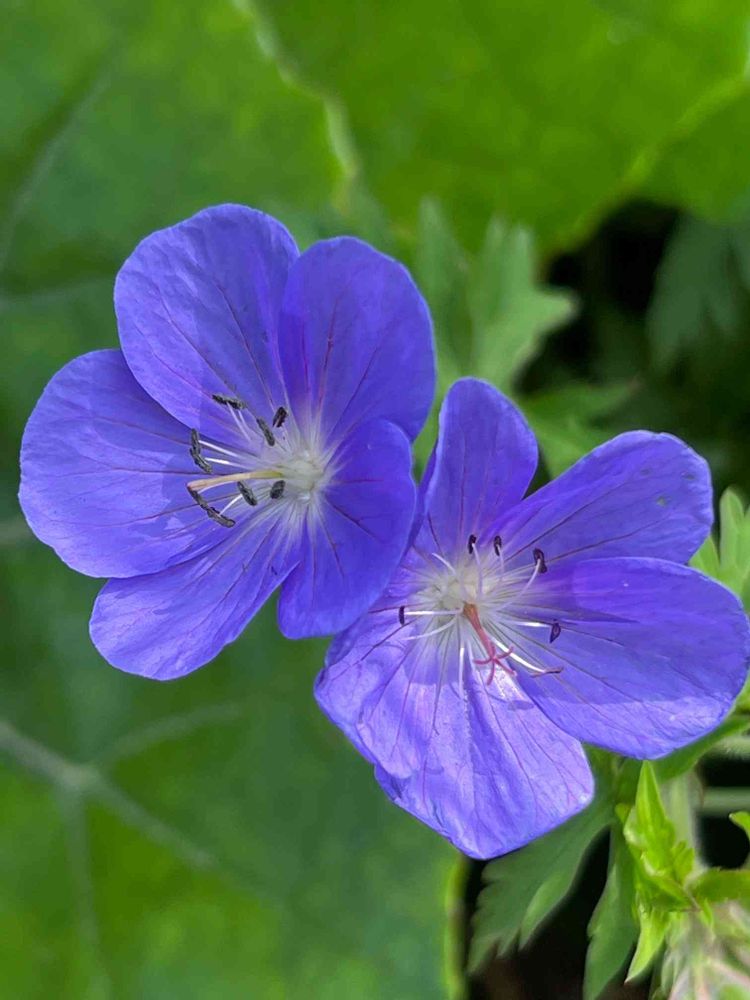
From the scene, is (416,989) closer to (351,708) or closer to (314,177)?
(351,708)

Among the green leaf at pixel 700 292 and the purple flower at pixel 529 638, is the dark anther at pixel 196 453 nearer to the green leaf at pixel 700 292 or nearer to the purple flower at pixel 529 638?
the purple flower at pixel 529 638

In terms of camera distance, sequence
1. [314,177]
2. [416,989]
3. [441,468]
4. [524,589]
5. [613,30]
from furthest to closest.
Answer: [613,30], [314,177], [416,989], [524,589], [441,468]

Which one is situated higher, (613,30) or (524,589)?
(613,30)

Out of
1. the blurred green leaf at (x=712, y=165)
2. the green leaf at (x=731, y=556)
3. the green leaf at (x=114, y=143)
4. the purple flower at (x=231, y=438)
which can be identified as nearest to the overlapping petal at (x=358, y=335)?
the purple flower at (x=231, y=438)

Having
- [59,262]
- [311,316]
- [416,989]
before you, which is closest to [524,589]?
[311,316]

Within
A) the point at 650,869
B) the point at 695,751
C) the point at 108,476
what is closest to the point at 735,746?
the point at 695,751

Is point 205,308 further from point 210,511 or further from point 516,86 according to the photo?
point 516,86
